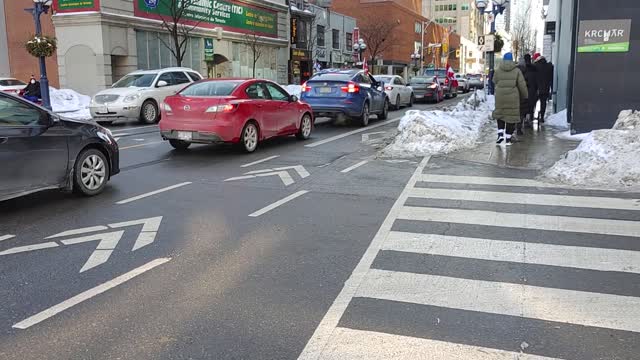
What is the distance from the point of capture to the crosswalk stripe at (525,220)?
251 inches

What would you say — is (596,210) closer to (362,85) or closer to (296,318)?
(296,318)

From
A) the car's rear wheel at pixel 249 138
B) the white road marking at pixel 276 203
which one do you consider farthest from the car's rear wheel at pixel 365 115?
the white road marking at pixel 276 203

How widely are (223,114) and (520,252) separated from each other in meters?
7.16

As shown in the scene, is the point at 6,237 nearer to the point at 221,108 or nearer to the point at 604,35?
the point at 221,108

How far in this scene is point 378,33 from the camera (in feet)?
247

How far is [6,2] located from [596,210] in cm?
3572

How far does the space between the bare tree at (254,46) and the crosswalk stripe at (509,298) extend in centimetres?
3832

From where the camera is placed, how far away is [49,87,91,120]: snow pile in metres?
25.5

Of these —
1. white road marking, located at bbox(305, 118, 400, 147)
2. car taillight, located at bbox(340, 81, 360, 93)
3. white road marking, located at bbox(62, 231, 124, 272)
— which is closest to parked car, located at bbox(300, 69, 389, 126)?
car taillight, located at bbox(340, 81, 360, 93)

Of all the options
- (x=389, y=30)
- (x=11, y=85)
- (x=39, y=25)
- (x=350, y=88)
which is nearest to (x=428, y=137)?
(x=350, y=88)

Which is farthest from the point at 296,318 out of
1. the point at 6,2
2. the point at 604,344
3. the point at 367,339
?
the point at 6,2

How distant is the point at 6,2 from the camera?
33781mm

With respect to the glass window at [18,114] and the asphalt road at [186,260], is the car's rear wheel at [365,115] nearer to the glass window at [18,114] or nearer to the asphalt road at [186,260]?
the asphalt road at [186,260]

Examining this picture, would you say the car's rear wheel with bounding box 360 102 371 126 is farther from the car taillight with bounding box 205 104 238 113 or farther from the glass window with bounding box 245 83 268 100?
the car taillight with bounding box 205 104 238 113
